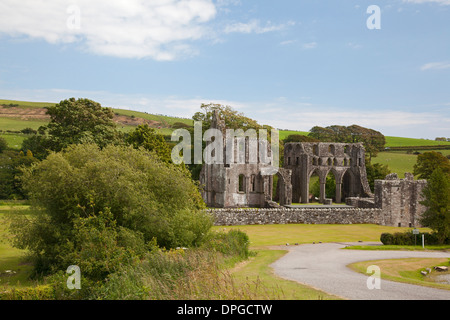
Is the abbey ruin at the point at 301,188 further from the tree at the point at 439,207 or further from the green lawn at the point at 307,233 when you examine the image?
the tree at the point at 439,207

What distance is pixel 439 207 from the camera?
Answer: 3128cm

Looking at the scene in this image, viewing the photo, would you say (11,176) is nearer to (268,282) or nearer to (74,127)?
(74,127)

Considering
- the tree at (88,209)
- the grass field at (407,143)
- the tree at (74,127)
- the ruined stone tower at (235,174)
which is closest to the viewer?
the tree at (88,209)

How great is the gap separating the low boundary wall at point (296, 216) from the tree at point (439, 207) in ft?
29.3

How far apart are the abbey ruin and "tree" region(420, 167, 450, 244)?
9428 millimetres

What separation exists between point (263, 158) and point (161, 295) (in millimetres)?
39827

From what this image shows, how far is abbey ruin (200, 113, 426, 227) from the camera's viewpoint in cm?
3975

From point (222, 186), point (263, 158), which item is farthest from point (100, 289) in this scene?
point (263, 158)

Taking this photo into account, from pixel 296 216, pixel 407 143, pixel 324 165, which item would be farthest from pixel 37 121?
pixel 407 143

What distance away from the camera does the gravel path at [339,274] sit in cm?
1218

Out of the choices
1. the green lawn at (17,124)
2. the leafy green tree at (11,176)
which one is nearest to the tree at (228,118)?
the leafy green tree at (11,176)

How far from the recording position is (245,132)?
5600cm

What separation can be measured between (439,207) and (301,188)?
77.1ft
